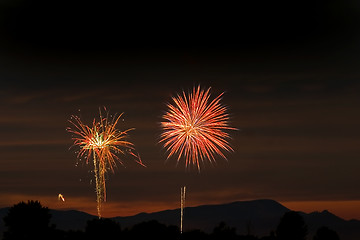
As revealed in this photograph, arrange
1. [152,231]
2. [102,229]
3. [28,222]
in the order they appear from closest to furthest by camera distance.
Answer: [28,222] < [102,229] < [152,231]

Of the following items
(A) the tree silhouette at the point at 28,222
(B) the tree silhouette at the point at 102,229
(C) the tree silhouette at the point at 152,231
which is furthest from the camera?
(C) the tree silhouette at the point at 152,231

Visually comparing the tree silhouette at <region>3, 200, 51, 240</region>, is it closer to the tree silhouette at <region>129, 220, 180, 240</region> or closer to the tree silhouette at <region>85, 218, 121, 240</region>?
the tree silhouette at <region>85, 218, 121, 240</region>

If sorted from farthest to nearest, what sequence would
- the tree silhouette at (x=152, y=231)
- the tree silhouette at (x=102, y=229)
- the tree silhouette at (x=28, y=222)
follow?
the tree silhouette at (x=152, y=231), the tree silhouette at (x=102, y=229), the tree silhouette at (x=28, y=222)

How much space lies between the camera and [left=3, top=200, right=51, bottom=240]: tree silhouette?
511 ft

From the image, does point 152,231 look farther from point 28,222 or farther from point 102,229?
point 28,222

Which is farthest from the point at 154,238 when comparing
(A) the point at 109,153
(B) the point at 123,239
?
(A) the point at 109,153

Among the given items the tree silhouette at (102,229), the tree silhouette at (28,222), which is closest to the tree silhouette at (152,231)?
the tree silhouette at (102,229)

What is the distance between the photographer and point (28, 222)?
157 m

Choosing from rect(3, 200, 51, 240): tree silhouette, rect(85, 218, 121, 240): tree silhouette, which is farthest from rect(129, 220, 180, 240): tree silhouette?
rect(3, 200, 51, 240): tree silhouette

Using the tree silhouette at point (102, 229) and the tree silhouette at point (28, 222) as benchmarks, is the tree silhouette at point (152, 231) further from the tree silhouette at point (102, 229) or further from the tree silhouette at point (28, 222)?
the tree silhouette at point (28, 222)

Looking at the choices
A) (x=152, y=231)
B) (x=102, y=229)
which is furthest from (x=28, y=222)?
(x=152, y=231)

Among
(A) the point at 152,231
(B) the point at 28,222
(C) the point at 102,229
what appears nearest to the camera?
(B) the point at 28,222

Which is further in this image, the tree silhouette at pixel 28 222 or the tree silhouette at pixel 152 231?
the tree silhouette at pixel 152 231

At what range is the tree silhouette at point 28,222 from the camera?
156 m
